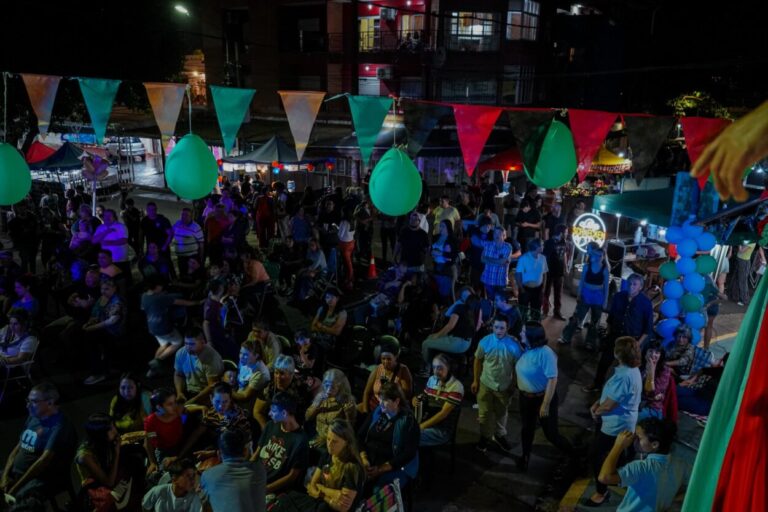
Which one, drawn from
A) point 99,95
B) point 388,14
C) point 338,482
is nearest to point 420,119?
point 99,95

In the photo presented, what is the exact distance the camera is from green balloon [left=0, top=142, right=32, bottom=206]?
20.1ft

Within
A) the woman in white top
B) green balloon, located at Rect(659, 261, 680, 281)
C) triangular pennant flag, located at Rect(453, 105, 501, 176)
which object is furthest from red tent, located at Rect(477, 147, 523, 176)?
triangular pennant flag, located at Rect(453, 105, 501, 176)

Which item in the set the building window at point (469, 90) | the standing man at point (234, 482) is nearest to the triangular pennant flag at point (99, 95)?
the standing man at point (234, 482)

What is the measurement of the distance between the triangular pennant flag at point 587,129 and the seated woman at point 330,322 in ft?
11.4

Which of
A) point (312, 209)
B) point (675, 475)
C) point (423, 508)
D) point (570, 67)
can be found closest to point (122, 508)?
point (423, 508)

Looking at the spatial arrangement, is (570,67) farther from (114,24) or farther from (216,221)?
(216,221)

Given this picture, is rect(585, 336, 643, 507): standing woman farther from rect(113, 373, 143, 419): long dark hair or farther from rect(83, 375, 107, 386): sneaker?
rect(83, 375, 107, 386): sneaker

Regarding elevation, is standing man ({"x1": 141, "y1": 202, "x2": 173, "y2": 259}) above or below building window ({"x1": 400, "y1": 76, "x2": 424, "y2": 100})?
below

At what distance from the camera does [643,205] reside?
10.3 m

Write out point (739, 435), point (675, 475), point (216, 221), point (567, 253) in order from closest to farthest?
point (739, 435) → point (675, 475) → point (216, 221) → point (567, 253)

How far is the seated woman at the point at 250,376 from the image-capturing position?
20.3ft

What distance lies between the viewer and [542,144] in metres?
5.93

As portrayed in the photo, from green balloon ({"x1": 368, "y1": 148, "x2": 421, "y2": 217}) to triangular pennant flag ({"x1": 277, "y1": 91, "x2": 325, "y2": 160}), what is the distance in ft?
4.05

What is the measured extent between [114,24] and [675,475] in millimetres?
16178
